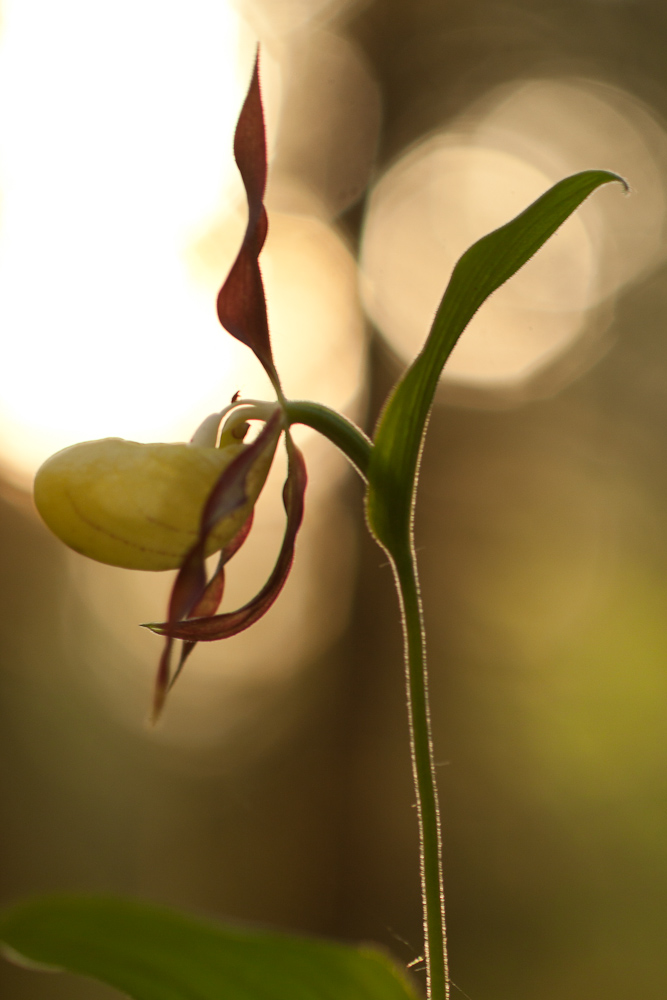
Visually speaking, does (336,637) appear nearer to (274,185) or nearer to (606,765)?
(606,765)

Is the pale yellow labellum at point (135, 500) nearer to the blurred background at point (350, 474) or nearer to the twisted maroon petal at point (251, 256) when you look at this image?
the twisted maroon petal at point (251, 256)

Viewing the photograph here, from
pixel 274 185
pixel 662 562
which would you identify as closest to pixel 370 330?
pixel 274 185

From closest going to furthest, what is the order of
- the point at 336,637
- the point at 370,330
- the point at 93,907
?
the point at 93,907
the point at 370,330
the point at 336,637

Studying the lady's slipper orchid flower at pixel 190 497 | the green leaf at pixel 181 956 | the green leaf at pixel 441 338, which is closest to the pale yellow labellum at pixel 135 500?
the lady's slipper orchid flower at pixel 190 497

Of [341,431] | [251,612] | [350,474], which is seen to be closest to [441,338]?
[341,431]

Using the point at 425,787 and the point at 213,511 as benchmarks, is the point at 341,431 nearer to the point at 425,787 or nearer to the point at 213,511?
the point at 213,511

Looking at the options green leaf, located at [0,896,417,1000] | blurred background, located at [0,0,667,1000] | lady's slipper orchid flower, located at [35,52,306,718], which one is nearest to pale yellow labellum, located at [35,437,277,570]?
lady's slipper orchid flower, located at [35,52,306,718]

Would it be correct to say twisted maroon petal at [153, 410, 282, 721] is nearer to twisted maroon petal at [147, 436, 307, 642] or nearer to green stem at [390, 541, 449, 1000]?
twisted maroon petal at [147, 436, 307, 642]
